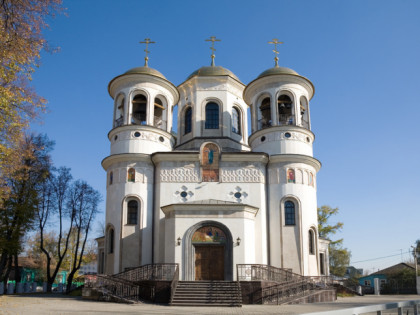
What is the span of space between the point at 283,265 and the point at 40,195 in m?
18.0

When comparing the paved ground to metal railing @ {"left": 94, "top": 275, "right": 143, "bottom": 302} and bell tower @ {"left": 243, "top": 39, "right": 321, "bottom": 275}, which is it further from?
bell tower @ {"left": 243, "top": 39, "right": 321, "bottom": 275}

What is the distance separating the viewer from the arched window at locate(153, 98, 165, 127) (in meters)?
24.5

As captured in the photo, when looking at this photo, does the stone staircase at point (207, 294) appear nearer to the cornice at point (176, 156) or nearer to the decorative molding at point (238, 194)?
the decorative molding at point (238, 194)

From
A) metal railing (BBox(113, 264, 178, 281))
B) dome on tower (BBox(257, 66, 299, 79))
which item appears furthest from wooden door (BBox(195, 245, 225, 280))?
dome on tower (BBox(257, 66, 299, 79))

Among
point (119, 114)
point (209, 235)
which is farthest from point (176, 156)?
point (119, 114)

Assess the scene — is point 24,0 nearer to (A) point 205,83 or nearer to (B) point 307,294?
(B) point 307,294

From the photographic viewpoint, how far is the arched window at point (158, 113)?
2453 centimetres

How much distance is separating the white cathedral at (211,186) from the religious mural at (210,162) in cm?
5

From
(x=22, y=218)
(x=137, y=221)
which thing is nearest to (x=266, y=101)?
(x=137, y=221)

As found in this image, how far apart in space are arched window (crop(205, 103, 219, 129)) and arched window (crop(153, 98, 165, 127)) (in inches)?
117

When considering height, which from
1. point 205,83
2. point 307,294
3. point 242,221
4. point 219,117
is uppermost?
point 205,83

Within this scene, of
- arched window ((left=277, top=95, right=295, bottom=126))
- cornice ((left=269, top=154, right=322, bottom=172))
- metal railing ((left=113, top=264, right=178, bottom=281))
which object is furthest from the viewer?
arched window ((left=277, top=95, right=295, bottom=126))

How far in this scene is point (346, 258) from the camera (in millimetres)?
45750

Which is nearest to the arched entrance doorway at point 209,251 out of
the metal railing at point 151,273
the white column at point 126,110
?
the metal railing at point 151,273
